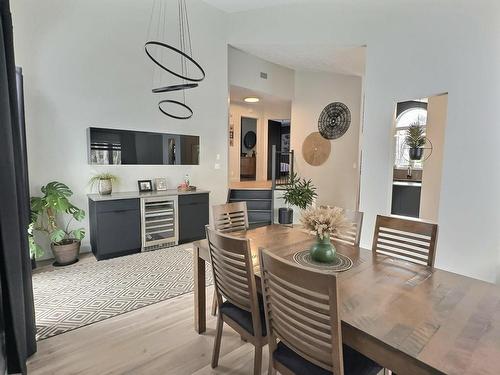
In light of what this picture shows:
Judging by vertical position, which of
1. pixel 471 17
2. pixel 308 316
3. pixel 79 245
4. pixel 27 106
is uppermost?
pixel 471 17

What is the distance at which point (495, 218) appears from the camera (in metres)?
2.82

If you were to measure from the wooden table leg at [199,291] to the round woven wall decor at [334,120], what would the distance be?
17.6ft

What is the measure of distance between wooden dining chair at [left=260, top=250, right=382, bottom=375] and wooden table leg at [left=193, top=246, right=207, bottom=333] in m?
0.92

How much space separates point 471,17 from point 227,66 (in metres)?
3.72

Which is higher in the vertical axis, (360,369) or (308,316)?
(308,316)

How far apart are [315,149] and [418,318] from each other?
20.0 ft

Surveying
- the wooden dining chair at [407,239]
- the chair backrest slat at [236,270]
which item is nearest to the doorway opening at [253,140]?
the wooden dining chair at [407,239]

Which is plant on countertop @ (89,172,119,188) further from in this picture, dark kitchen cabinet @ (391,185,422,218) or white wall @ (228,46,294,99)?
dark kitchen cabinet @ (391,185,422,218)

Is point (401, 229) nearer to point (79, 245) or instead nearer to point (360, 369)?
point (360, 369)

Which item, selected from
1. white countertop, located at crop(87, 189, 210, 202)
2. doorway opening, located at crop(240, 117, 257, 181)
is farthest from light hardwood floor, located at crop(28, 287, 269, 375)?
doorway opening, located at crop(240, 117, 257, 181)

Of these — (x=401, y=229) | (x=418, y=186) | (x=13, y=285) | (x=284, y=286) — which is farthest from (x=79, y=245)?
(x=418, y=186)

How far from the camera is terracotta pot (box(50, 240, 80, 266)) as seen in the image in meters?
3.56

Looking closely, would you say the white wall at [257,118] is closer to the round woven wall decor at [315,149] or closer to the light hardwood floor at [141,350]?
the round woven wall decor at [315,149]

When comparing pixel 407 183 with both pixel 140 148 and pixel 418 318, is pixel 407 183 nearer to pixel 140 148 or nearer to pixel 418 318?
pixel 418 318
